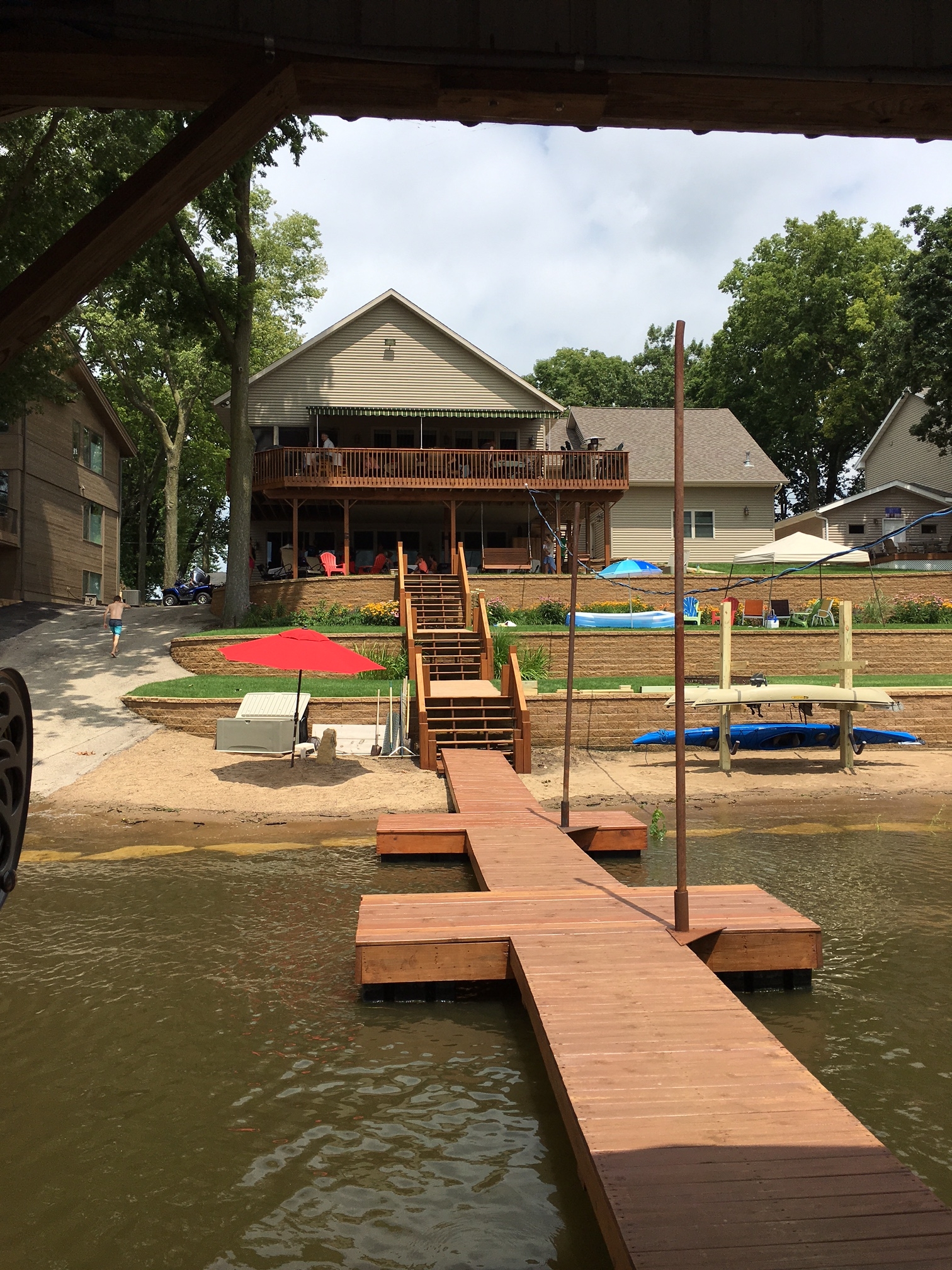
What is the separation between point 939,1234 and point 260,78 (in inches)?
201

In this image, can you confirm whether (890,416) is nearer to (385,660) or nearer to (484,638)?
(484,638)

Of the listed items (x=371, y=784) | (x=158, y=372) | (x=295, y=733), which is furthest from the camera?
(x=158, y=372)

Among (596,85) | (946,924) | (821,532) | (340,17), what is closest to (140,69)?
(340,17)

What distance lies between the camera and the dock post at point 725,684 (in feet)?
62.4

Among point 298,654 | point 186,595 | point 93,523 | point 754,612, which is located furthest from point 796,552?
point 93,523

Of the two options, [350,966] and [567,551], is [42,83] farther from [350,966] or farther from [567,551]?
[567,551]

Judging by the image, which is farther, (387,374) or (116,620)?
(387,374)

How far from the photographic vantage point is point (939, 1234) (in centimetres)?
396

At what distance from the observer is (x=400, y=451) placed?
3173 centimetres

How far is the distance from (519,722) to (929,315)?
27.4 meters

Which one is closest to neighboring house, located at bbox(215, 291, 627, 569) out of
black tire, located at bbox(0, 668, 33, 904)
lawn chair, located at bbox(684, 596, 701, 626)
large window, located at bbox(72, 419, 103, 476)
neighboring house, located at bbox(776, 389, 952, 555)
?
lawn chair, located at bbox(684, 596, 701, 626)

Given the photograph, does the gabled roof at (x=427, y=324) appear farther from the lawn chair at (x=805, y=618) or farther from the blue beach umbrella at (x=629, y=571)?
the lawn chair at (x=805, y=618)

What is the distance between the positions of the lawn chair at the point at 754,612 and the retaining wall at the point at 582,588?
1159 mm

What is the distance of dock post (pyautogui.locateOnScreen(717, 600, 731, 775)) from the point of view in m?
19.0
